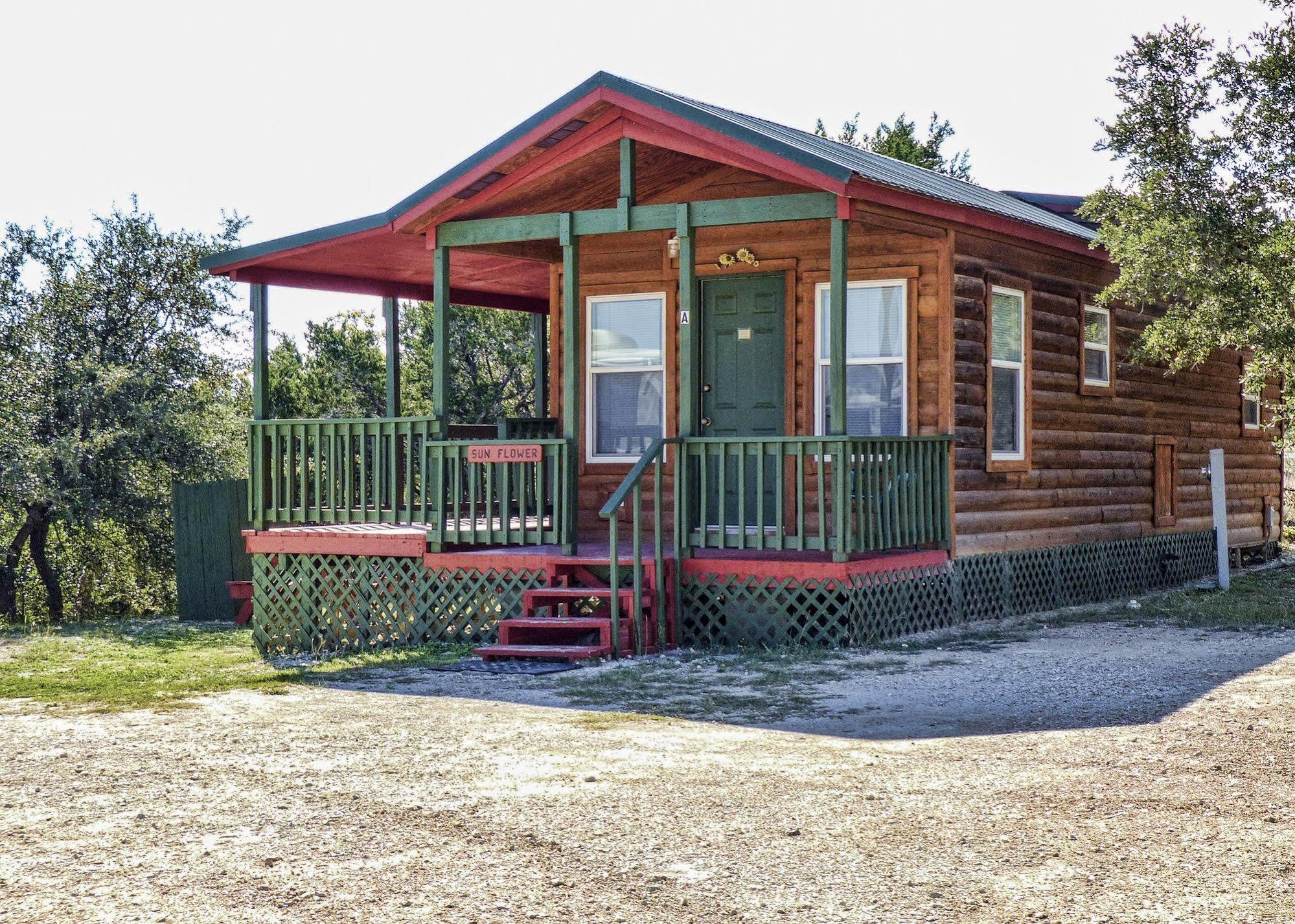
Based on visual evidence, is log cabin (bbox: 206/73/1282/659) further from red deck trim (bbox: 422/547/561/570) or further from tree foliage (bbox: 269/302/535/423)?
tree foliage (bbox: 269/302/535/423)

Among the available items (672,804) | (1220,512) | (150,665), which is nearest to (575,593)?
(150,665)

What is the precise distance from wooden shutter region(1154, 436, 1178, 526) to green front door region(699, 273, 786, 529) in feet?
17.6

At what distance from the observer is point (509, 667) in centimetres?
948

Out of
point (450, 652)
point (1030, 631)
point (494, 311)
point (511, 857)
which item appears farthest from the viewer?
point (494, 311)

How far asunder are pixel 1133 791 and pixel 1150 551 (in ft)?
33.7

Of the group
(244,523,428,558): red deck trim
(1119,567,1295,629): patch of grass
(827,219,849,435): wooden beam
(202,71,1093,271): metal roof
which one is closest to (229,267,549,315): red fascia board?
(202,71,1093,271): metal roof

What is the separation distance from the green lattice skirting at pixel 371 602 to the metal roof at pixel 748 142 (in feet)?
8.56

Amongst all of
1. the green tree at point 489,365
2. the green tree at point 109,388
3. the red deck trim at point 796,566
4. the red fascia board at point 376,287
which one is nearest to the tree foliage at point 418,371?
the green tree at point 489,365

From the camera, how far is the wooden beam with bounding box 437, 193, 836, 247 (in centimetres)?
1016

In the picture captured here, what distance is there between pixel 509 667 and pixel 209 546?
830 cm

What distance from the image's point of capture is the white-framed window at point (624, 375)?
12414 millimetres

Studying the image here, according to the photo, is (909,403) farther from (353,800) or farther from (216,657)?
(353,800)

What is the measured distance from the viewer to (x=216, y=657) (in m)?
12.3

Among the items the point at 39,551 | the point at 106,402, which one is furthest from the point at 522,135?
the point at 39,551
